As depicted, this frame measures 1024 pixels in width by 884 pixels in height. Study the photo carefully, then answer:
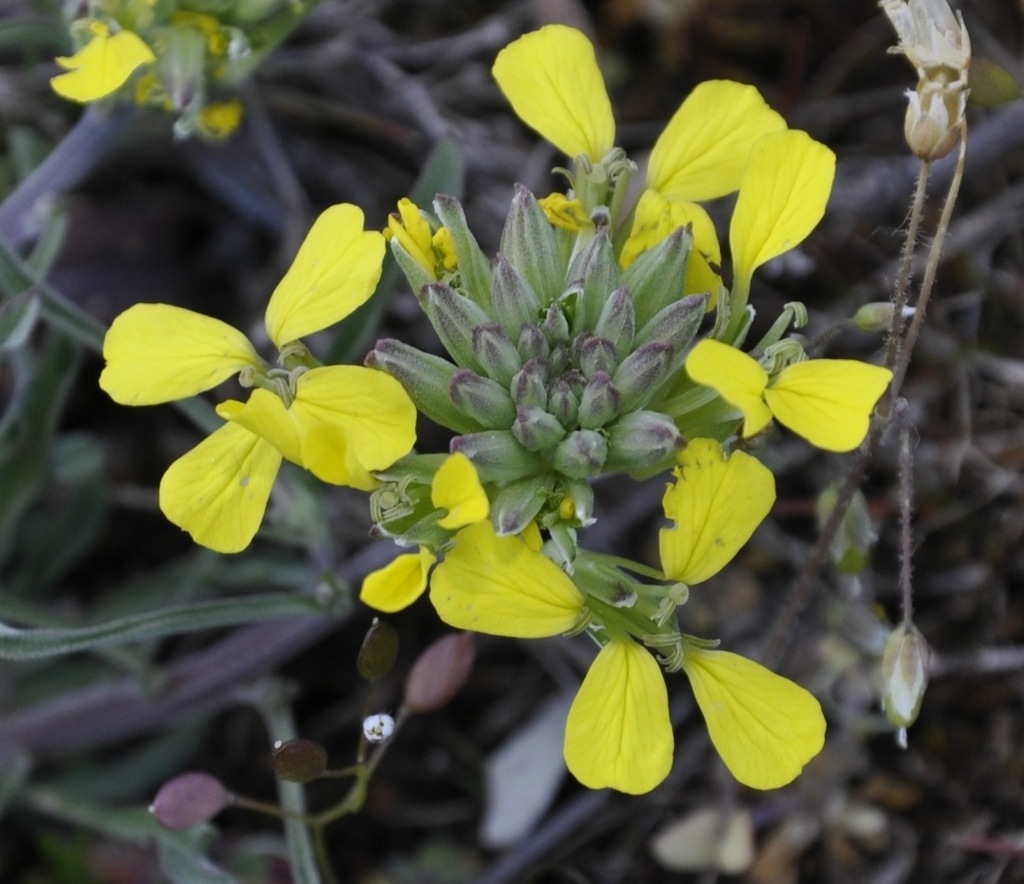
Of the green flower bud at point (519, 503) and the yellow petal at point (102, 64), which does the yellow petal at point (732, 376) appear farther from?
the yellow petal at point (102, 64)

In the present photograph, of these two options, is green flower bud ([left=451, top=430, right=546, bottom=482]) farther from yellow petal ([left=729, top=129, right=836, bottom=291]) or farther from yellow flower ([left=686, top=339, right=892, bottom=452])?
yellow petal ([left=729, top=129, right=836, bottom=291])

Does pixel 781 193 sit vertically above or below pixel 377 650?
above

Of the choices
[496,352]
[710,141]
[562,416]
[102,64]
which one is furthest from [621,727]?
[102,64]

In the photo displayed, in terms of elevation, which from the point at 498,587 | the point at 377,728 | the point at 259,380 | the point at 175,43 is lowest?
the point at 377,728

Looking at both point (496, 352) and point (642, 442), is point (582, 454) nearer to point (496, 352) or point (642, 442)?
point (642, 442)

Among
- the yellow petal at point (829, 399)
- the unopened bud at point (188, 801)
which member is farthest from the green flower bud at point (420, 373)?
the unopened bud at point (188, 801)

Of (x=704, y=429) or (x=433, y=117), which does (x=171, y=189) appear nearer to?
Answer: (x=433, y=117)

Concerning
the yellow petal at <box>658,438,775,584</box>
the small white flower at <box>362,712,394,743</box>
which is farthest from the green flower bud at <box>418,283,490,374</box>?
the small white flower at <box>362,712,394,743</box>
